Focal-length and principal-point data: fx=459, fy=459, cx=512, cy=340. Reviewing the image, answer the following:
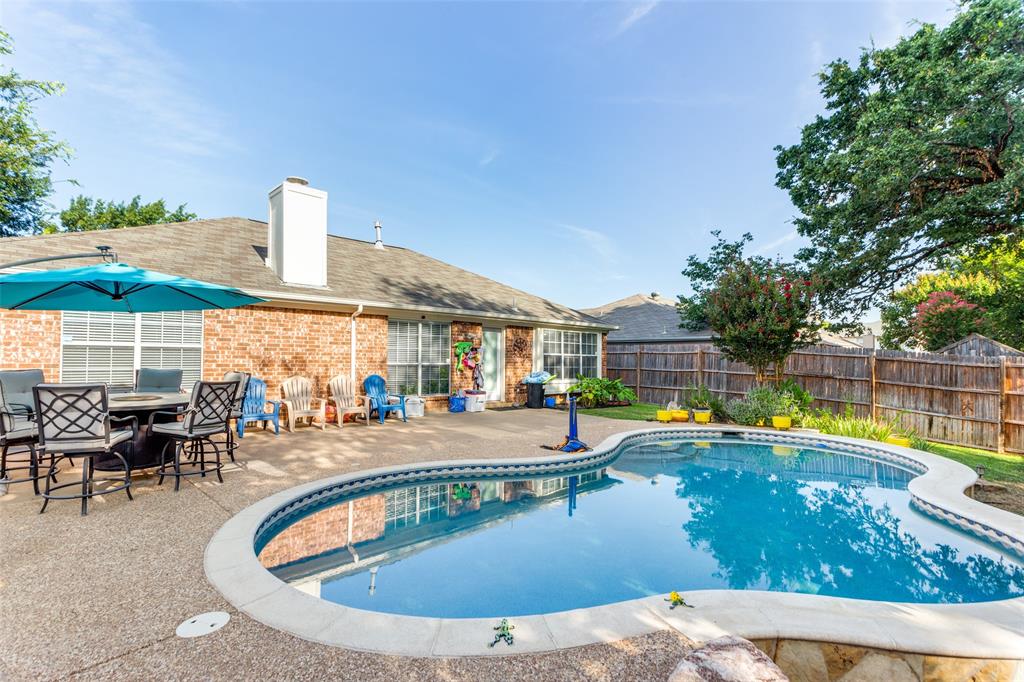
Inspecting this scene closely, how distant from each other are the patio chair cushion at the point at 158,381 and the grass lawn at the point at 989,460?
12814 mm

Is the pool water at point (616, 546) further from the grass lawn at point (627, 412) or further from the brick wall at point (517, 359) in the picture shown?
the brick wall at point (517, 359)

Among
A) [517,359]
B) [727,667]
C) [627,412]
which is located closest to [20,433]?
[727,667]

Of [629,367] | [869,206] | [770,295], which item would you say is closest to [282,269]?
[770,295]

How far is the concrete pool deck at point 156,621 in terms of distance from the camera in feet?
7.72

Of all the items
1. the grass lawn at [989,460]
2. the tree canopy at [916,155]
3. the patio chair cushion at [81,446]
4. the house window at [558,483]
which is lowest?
the house window at [558,483]

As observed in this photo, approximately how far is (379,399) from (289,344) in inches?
90.0

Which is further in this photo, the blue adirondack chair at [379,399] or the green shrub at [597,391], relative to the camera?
the green shrub at [597,391]

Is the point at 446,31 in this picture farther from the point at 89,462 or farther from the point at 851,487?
the point at 851,487

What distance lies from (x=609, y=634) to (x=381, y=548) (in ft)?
9.05

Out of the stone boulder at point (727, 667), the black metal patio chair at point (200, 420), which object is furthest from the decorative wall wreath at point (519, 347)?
the stone boulder at point (727, 667)

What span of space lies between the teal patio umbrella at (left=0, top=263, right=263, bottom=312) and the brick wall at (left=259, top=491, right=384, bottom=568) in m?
3.09

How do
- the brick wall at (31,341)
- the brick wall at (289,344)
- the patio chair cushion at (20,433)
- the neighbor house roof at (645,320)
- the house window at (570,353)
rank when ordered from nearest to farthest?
the patio chair cushion at (20,433), the brick wall at (31,341), the brick wall at (289,344), the house window at (570,353), the neighbor house roof at (645,320)

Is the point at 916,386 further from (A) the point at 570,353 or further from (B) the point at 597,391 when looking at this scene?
(A) the point at 570,353

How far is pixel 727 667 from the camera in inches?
77.2
